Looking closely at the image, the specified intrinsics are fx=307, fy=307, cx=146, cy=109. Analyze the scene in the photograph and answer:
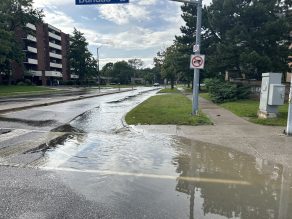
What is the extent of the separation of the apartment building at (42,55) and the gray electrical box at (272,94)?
61.5 meters

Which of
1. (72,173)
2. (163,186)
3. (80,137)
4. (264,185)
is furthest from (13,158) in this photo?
(264,185)

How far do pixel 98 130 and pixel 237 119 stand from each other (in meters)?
6.18

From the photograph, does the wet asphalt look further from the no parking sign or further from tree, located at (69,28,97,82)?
tree, located at (69,28,97,82)

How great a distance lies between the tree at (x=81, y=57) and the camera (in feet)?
289

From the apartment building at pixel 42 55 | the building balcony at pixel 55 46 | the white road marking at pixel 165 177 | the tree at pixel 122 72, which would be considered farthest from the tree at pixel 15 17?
the tree at pixel 122 72

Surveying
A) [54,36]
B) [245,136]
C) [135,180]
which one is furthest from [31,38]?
[135,180]

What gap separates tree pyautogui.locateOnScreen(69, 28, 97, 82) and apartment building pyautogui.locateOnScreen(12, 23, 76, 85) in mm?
4841

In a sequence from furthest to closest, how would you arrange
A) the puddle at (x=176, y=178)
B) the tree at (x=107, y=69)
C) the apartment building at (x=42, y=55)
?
the tree at (x=107, y=69) → the apartment building at (x=42, y=55) → the puddle at (x=176, y=178)

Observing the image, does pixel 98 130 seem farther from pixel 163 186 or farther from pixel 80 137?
pixel 163 186

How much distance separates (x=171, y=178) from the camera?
5.64m

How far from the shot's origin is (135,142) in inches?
348

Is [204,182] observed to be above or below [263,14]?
below

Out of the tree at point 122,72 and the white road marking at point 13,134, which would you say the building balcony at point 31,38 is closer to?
the tree at point 122,72

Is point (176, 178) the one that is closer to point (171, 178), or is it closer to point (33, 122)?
point (171, 178)
